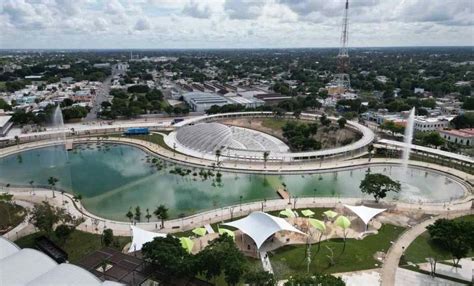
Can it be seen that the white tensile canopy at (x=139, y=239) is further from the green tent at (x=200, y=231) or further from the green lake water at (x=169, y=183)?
the green lake water at (x=169, y=183)

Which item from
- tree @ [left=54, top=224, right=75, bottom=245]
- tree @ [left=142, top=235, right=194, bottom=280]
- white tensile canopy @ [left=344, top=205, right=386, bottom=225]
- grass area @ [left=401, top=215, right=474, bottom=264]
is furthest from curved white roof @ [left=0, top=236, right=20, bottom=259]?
grass area @ [left=401, top=215, right=474, bottom=264]

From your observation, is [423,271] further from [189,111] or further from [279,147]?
[189,111]

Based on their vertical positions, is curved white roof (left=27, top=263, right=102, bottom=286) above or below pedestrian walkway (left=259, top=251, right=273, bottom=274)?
above

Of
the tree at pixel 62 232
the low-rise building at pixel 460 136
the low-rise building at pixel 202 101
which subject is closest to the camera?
the tree at pixel 62 232

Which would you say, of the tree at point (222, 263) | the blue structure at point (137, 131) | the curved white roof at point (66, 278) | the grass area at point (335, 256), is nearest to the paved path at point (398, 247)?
the grass area at point (335, 256)

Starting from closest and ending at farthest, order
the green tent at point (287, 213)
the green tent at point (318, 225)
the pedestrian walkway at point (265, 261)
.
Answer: the pedestrian walkway at point (265, 261) < the green tent at point (318, 225) < the green tent at point (287, 213)

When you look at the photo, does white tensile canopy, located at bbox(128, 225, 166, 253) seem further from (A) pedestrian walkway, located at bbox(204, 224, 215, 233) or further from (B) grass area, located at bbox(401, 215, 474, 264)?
(B) grass area, located at bbox(401, 215, 474, 264)
